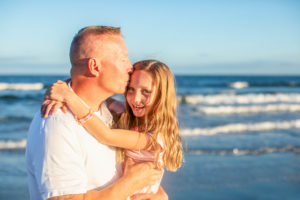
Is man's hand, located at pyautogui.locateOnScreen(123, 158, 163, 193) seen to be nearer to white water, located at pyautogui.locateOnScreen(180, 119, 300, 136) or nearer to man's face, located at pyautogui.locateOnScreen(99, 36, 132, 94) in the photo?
man's face, located at pyautogui.locateOnScreen(99, 36, 132, 94)

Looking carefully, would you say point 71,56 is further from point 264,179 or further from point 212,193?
point 264,179

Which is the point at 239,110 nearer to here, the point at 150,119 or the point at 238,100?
the point at 238,100

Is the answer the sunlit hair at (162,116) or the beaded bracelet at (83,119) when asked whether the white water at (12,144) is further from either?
the beaded bracelet at (83,119)

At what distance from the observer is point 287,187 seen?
607 centimetres

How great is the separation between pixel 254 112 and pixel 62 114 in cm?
1626

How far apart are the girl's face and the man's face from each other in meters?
0.27

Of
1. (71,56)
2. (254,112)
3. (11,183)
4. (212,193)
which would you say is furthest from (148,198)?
(254,112)

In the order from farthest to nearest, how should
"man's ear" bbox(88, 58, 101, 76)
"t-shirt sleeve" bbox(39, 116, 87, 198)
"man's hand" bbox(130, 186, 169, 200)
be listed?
"man's hand" bbox(130, 186, 169, 200), "man's ear" bbox(88, 58, 101, 76), "t-shirt sleeve" bbox(39, 116, 87, 198)

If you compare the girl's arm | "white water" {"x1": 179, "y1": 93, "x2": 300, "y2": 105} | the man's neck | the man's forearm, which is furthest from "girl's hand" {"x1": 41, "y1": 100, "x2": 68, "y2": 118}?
"white water" {"x1": 179, "y1": 93, "x2": 300, "y2": 105}

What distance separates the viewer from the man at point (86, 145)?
6.04 ft

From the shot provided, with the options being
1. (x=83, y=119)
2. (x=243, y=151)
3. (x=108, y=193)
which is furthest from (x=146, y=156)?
(x=243, y=151)

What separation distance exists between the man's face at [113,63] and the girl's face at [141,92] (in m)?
0.27

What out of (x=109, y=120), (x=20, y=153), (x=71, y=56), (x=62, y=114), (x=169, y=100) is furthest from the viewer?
(x=20, y=153)

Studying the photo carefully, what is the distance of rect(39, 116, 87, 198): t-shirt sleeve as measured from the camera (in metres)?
1.82
